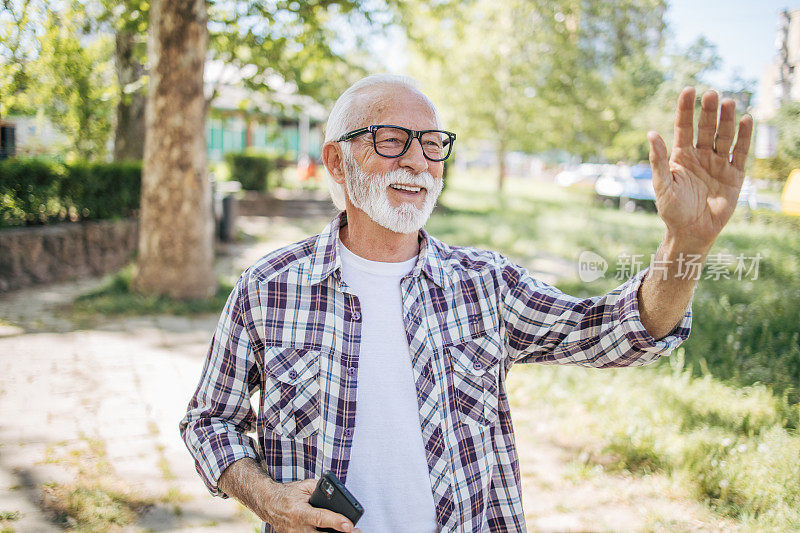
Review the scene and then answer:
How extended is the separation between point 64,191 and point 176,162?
3.07 meters

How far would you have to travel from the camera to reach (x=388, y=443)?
1810 millimetres

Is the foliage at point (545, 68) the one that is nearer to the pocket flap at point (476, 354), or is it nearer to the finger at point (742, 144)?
the finger at point (742, 144)

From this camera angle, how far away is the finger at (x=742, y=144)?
5.15ft

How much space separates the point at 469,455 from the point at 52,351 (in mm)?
5190

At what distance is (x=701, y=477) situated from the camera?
3.31 meters

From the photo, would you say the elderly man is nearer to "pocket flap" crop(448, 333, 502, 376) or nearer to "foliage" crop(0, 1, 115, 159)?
"pocket flap" crop(448, 333, 502, 376)

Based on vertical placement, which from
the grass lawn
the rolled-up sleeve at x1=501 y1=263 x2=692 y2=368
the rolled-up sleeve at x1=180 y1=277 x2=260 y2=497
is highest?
the rolled-up sleeve at x1=501 y1=263 x2=692 y2=368

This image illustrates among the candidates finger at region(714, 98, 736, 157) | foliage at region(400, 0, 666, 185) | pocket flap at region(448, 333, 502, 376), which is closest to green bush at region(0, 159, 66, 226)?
foliage at region(400, 0, 666, 185)

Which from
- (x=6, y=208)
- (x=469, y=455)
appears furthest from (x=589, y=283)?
(x=6, y=208)

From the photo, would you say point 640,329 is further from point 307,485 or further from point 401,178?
point 307,485

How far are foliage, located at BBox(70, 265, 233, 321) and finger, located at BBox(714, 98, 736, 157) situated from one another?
643cm

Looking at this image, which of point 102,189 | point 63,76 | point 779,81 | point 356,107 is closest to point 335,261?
point 356,107

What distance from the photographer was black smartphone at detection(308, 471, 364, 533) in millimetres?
1559

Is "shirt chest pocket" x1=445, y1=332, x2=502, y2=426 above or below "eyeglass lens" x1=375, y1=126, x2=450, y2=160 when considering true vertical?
below
